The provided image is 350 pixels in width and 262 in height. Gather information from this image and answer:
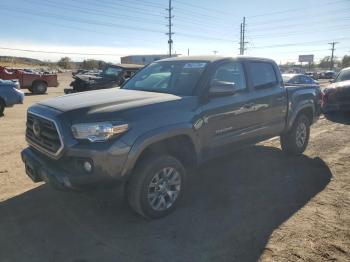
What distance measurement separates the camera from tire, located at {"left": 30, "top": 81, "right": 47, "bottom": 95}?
70.1ft

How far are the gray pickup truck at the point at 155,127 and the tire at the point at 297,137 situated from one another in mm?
1063

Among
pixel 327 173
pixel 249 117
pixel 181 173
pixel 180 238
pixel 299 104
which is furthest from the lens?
pixel 299 104

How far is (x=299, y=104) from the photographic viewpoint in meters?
6.76

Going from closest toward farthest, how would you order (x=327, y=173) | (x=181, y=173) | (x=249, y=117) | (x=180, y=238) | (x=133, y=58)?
(x=180, y=238) → (x=181, y=173) → (x=249, y=117) → (x=327, y=173) → (x=133, y=58)

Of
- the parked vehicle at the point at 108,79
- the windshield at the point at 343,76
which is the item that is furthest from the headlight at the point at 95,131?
the parked vehicle at the point at 108,79

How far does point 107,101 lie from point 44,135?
0.81 m

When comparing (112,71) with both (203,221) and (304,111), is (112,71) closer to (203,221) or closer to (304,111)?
(304,111)

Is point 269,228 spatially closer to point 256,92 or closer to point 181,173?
point 181,173

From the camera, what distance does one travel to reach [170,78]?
16.7 ft

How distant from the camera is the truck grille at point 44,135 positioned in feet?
12.6

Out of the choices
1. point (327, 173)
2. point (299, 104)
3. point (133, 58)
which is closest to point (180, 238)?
point (327, 173)

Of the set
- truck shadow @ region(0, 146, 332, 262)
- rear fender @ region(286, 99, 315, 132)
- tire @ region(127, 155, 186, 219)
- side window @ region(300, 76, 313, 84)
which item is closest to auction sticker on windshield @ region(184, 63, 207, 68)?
tire @ region(127, 155, 186, 219)

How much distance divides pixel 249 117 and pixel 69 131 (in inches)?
→ 111

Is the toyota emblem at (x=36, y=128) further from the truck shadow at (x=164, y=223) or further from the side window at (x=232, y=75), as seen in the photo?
the side window at (x=232, y=75)
